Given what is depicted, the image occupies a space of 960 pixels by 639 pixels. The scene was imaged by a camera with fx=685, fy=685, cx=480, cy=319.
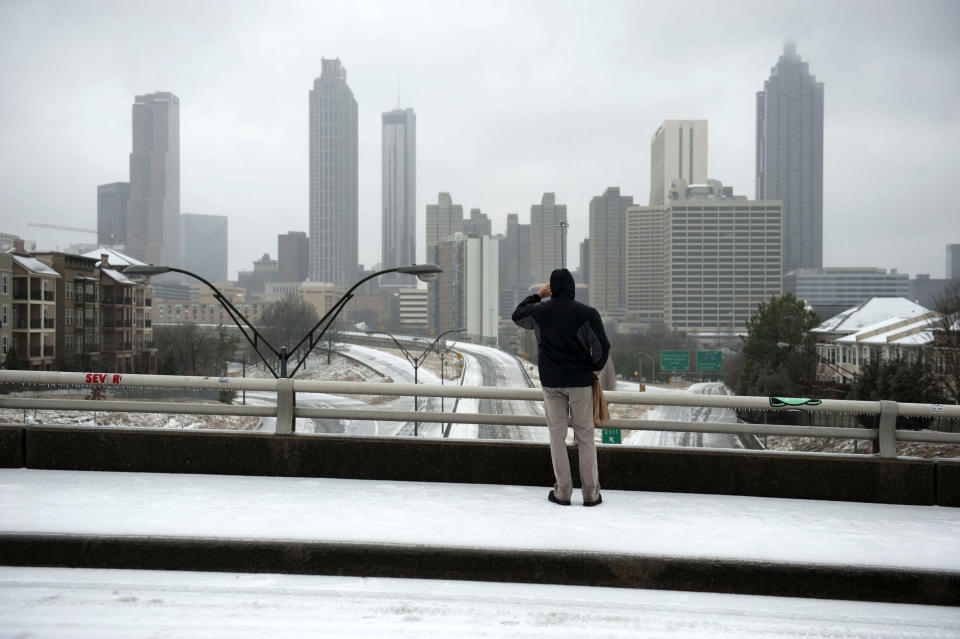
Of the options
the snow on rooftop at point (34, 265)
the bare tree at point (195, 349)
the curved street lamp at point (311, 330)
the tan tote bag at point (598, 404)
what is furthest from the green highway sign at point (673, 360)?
the snow on rooftop at point (34, 265)

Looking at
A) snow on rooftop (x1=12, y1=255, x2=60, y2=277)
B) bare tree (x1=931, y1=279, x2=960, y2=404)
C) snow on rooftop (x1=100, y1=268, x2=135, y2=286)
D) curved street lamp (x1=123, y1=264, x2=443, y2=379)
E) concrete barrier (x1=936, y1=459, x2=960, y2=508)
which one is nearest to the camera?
concrete barrier (x1=936, y1=459, x2=960, y2=508)

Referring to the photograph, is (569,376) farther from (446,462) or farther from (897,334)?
(897,334)

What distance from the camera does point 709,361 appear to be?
7819 centimetres

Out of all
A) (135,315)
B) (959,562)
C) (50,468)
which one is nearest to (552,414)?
(959,562)

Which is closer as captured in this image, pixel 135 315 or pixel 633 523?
pixel 633 523

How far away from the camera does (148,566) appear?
460 cm

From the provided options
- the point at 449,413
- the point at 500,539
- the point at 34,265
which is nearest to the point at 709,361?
the point at 34,265

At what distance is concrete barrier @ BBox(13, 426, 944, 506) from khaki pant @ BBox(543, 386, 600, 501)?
61 centimetres

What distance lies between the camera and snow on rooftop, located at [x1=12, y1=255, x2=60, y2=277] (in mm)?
68250

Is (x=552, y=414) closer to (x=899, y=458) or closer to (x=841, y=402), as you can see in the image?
(x=841, y=402)

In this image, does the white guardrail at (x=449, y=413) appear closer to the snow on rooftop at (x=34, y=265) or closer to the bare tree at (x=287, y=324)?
the snow on rooftop at (x=34, y=265)

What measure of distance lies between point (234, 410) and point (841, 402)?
586 cm

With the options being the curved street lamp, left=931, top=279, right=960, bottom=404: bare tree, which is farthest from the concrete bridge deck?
left=931, top=279, right=960, bottom=404: bare tree

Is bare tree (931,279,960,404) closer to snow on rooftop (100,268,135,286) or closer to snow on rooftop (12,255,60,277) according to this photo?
snow on rooftop (12,255,60,277)
